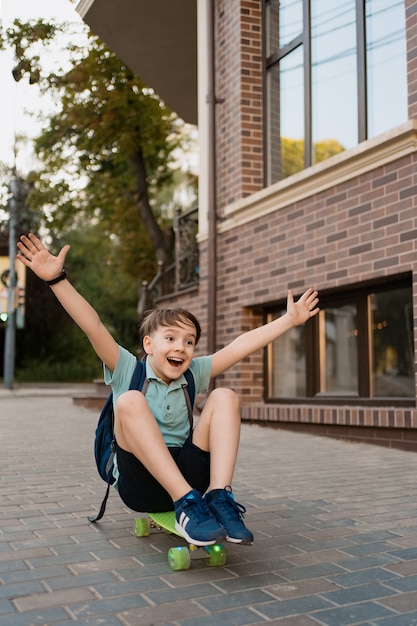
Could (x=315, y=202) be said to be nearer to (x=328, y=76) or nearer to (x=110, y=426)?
(x=328, y=76)

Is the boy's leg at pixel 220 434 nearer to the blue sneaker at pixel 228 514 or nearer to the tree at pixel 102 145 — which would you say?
the blue sneaker at pixel 228 514

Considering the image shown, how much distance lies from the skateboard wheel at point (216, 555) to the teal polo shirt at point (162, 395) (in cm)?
58

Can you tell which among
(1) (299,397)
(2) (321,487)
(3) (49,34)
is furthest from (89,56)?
(2) (321,487)

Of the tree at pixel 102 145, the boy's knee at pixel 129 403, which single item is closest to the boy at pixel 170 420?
the boy's knee at pixel 129 403

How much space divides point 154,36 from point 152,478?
1025 centimetres

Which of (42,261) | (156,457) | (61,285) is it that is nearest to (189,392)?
(156,457)

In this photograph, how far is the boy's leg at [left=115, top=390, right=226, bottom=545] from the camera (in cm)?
261

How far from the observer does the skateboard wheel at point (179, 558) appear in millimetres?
2659

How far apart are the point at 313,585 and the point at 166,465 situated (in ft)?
2.33

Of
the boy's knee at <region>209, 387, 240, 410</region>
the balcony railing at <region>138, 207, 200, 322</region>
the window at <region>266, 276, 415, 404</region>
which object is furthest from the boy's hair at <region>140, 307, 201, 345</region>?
the balcony railing at <region>138, 207, 200, 322</region>

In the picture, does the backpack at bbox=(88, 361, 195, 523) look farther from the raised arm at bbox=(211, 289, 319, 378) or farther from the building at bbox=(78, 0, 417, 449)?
the building at bbox=(78, 0, 417, 449)

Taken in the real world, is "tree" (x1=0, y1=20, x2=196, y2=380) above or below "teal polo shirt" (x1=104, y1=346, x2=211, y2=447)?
above

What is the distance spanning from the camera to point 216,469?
112 inches

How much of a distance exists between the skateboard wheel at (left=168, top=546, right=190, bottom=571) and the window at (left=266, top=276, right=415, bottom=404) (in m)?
4.16
